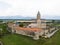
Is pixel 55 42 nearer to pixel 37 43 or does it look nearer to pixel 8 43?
pixel 37 43

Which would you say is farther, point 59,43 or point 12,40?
point 12,40

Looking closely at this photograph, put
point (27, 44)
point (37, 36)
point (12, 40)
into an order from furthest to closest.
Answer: point (37, 36)
point (12, 40)
point (27, 44)

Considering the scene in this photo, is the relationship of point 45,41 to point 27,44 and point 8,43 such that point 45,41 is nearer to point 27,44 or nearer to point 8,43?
point 27,44

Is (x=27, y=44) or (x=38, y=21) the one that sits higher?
(x=38, y=21)

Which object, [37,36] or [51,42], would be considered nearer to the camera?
[51,42]

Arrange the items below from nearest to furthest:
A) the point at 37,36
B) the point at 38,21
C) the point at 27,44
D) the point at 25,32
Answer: the point at 27,44, the point at 37,36, the point at 25,32, the point at 38,21

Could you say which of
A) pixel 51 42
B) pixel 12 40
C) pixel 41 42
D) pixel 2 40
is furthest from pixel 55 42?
pixel 2 40

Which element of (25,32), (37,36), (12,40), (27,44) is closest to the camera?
(27,44)

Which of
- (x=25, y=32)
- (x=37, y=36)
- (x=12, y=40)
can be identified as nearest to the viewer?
(x=12, y=40)

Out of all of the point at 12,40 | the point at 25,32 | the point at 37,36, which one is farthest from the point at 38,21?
the point at 12,40
